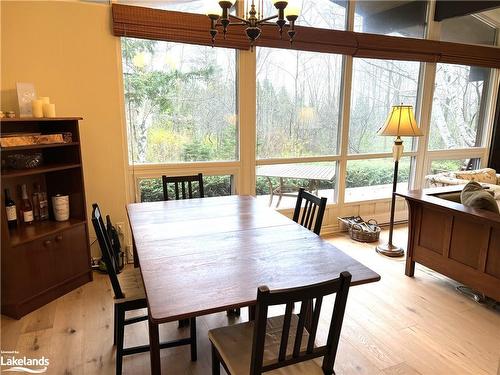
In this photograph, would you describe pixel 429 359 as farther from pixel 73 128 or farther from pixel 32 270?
pixel 73 128

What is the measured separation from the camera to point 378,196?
4605 mm

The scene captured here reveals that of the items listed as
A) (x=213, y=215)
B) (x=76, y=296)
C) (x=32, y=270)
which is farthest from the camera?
(x=76, y=296)

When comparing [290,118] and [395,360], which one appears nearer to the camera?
[395,360]

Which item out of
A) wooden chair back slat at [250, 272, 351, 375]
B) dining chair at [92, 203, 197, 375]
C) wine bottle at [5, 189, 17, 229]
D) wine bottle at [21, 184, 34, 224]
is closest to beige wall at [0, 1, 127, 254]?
wine bottle at [21, 184, 34, 224]

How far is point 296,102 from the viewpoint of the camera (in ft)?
12.8

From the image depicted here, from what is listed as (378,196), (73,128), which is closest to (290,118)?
(378,196)

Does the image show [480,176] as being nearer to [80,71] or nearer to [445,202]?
[445,202]

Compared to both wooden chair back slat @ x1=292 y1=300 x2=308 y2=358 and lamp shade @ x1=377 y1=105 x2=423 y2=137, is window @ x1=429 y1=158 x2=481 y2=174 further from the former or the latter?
wooden chair back slat @ x1=292 y1=300 x2=308 y2=358

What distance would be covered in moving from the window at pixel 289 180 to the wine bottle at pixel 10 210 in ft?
7.56

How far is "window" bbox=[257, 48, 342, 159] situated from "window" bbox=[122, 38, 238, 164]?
1.19 feet

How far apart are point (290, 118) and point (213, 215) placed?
78.1 inches

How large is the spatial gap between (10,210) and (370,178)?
3.94 m

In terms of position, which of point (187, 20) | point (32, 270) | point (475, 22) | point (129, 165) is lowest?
point (32, 270)

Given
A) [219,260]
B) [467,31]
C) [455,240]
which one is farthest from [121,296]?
[467,31]
